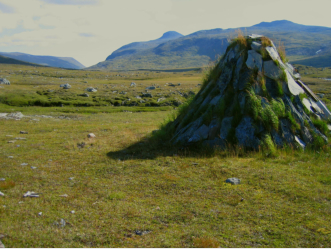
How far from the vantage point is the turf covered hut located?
14.2m

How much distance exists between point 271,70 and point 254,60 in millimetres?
1224

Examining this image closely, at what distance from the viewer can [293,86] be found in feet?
52.6

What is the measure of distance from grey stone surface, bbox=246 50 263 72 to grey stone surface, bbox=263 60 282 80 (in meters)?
0.35

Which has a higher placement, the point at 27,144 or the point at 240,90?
the point at 240,90

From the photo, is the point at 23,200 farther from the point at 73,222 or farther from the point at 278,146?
the point at 278,146

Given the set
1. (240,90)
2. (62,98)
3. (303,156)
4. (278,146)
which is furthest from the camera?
(62,98)

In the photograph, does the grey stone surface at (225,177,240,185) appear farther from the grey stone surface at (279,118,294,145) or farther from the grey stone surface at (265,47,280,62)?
the grey stone surface at (265,47,280,62)

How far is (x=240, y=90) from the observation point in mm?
15570

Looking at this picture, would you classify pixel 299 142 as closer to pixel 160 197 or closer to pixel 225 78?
pixel 225 78

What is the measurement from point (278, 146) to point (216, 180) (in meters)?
5.18

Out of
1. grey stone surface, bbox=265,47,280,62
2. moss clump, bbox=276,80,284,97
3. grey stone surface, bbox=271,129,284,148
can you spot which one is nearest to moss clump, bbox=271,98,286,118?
moss clump, bbox=276,80,284,97

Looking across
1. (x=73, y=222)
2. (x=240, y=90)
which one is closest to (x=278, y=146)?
(x=240, y=90)

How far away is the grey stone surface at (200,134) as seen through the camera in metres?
15.3

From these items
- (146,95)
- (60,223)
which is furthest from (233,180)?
(146,95)
